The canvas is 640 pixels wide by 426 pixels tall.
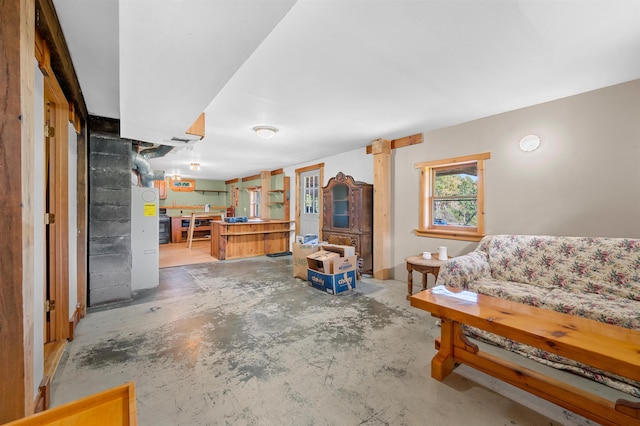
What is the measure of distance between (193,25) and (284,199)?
595 centimetres

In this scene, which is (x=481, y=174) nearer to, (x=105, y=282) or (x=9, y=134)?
(x=9, y=134)

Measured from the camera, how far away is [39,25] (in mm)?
1415

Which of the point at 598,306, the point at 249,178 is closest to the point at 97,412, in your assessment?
the point at 598,306

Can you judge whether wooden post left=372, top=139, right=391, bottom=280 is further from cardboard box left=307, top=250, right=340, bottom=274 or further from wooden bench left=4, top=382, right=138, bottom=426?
wooden bench left=4, top=382, right=138, bottom=426

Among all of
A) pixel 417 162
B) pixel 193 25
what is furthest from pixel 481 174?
pixel 193 25

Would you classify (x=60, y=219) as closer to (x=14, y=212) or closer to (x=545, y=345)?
(x=14, y=212)

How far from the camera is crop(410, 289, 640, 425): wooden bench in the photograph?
1259 millimetres

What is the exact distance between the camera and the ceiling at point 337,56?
1.32 metres

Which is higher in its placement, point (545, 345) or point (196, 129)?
point (196, 129)

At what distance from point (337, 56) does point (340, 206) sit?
9.62ft

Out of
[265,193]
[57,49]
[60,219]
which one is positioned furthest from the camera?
[265,193]

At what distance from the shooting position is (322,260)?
12.1 feet

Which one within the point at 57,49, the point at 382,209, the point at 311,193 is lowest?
the point at 382,209

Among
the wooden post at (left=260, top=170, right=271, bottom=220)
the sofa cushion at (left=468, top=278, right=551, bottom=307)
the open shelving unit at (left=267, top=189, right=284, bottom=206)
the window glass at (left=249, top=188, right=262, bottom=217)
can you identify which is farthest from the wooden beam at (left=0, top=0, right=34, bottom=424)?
the window glass at (left=249, top=188, right=262, bottom=217)
